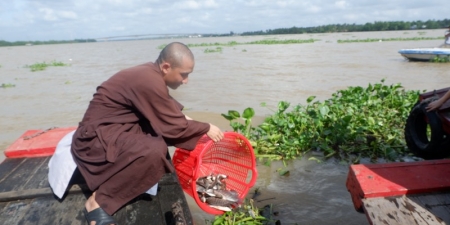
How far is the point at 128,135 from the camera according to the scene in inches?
92.3

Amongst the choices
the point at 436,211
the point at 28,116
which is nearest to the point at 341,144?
the point at 436,211

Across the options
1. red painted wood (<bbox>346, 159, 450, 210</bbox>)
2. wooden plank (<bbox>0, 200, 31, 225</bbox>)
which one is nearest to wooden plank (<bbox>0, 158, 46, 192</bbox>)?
wooden plank (<bbox>0, 200, 31, 225</bbox>)

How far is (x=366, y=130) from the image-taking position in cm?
491

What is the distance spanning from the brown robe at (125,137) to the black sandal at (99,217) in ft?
0.14

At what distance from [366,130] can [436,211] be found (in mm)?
2844

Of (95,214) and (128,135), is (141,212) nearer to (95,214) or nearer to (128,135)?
(95,214)

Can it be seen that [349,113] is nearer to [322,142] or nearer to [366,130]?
[366,130]

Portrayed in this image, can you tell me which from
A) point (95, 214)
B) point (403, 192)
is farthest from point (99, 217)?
point (403, 192)

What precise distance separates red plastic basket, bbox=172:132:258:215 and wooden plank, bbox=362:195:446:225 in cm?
110

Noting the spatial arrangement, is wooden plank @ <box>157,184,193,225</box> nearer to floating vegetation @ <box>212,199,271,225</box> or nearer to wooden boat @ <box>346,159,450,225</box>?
floating vegetation @ <box>212,199,271,225</box>

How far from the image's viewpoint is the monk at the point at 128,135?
226cm

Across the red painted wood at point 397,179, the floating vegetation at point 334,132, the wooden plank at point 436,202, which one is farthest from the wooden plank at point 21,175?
the wooden plank at point 436,202

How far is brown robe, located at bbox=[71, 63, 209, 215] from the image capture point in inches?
89.4

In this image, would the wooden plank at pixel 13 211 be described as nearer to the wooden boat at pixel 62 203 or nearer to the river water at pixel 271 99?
the wooden boat at pixel 62 203
